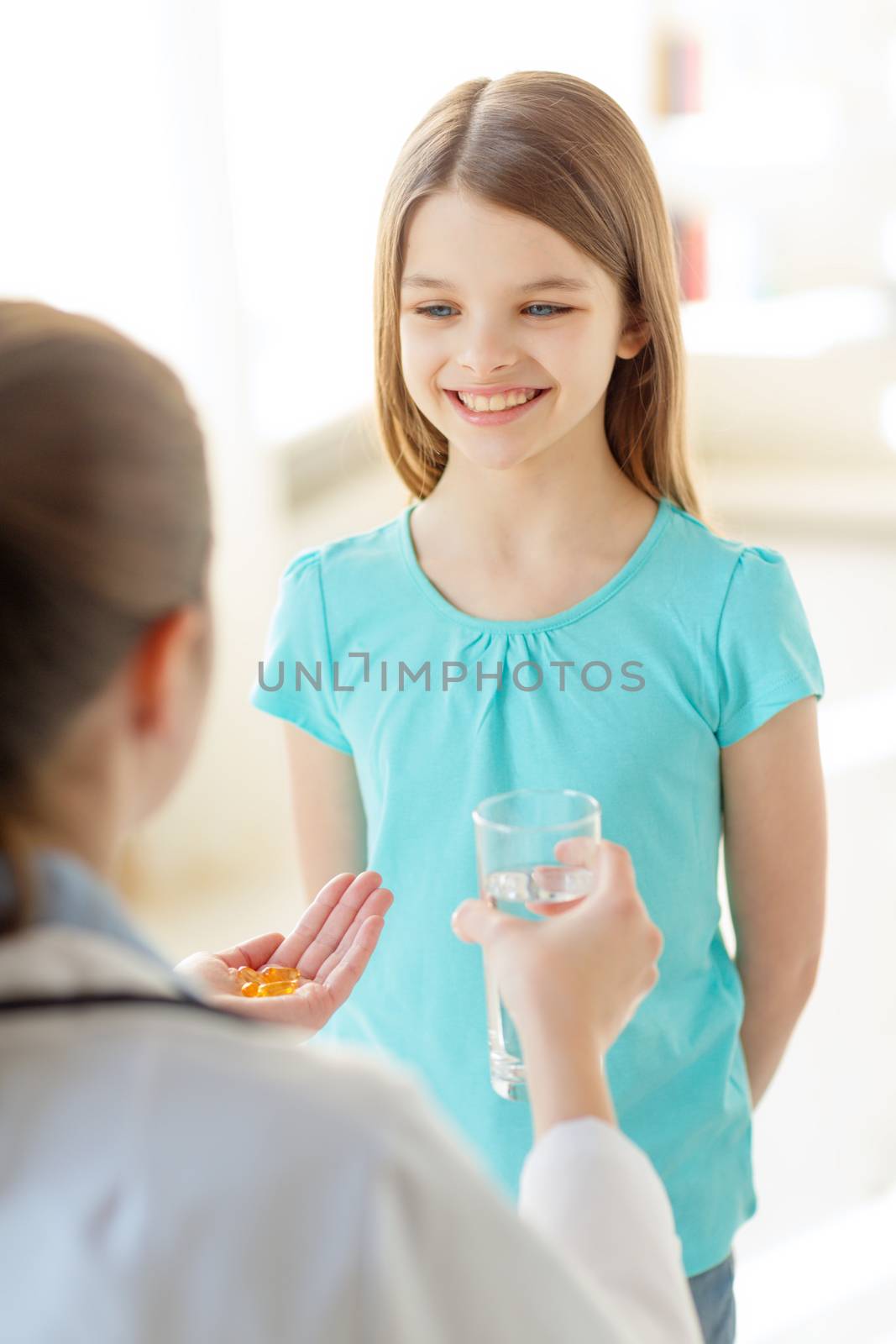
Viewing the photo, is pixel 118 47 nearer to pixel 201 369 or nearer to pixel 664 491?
pixel 201 369

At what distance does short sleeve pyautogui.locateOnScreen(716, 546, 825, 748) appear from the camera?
4.20ft

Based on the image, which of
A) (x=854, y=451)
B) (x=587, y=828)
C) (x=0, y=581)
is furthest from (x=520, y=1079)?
(x=854, y=451)

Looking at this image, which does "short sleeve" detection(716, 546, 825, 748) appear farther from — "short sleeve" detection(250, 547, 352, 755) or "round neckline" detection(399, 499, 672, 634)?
"short sleeve" detection(250, 547, 352, 755)

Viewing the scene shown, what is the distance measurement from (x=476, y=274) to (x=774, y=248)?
4.01 meters

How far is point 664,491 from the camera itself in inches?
56.5

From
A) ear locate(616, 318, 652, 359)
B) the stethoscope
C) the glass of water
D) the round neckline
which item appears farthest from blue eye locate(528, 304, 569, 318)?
the stethoscope

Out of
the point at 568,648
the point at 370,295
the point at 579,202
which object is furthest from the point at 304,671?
the point at 370,295

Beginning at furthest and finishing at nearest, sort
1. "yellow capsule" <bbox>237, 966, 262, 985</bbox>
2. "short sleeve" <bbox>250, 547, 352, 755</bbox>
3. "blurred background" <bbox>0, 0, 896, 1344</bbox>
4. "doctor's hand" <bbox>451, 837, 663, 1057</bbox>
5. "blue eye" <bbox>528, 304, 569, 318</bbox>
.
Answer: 1. "blurred background" <bbox>0, 0, 896, 1344</bbox>
2. "short sleeve" <bbox>250, 547, 352, 755</bbox>
3. "blue eye" <bbox>528, 304, 569, 318</bbox>
4. "yellow capsule" <bbox>237, 966, 262, 985</bbox>
5. "doctor's hand" <bbox>451, 837, 663, 1057</bbox>

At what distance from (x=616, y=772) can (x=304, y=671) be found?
12.4 inches

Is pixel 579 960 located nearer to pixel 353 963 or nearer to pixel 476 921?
pixel 476 921

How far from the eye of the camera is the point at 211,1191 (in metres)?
0.61

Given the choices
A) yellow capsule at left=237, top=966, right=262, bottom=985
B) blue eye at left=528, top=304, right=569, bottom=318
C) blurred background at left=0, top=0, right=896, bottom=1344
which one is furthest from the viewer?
blurred background at left=0, top=0, right=896, bottom=1344

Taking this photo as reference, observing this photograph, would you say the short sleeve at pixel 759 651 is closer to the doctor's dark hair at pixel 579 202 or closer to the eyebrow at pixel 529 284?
the doctor's dark hair at pixel 579 202

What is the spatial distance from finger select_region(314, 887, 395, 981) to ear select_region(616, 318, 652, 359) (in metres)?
0.53
